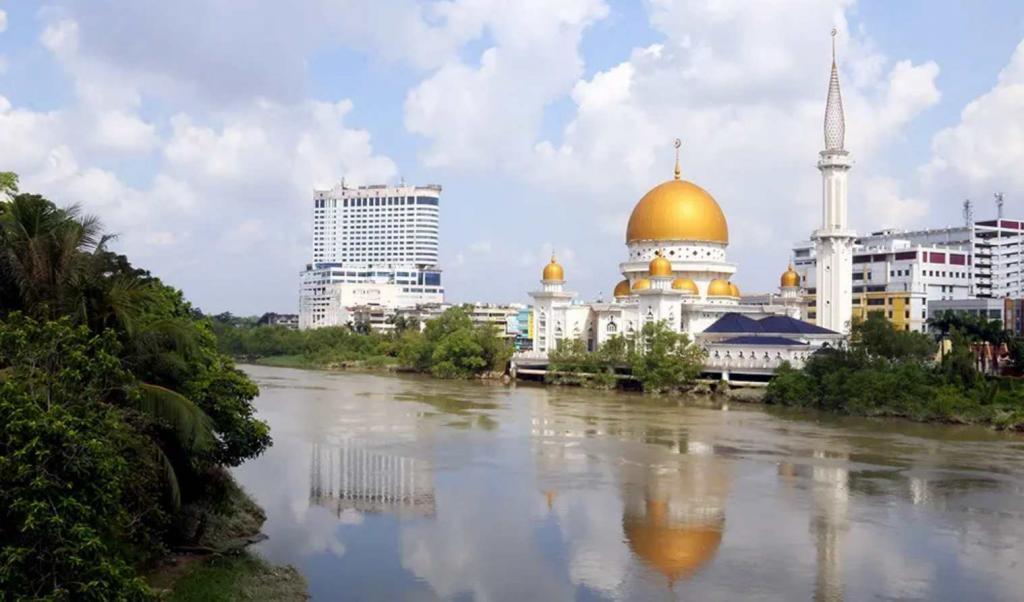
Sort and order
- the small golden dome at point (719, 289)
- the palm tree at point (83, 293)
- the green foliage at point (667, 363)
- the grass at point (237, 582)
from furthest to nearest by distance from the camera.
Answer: the small golden dome at point (719, 289) → the green foliage at point (667, 363) → the grass at point (237, 582) → the palm tree at point (83, 293)

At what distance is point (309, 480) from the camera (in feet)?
72.3

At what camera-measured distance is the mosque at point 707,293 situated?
47812 mm

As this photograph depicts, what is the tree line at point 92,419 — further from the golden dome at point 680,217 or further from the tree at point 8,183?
the golden dome at point 680,217

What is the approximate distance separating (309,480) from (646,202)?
123 feet

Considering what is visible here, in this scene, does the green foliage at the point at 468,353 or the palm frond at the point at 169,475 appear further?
the green foliage at the point at 468,353

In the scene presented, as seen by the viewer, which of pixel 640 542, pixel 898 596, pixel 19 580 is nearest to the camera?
pixel 19 580

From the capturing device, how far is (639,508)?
772 inches

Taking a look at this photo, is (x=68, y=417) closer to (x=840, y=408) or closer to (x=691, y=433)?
(x=691, y=433)

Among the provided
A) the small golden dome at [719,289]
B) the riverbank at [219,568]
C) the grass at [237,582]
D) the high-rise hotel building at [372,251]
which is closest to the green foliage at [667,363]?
the small golden dome at [719,289]

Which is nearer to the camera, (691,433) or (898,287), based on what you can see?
(691,433)

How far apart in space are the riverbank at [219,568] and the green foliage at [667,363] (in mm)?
31909

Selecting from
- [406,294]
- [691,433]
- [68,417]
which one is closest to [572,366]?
[691,433]

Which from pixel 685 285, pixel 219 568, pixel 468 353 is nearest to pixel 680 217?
pixel 685 285

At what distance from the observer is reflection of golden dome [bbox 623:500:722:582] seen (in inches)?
617
